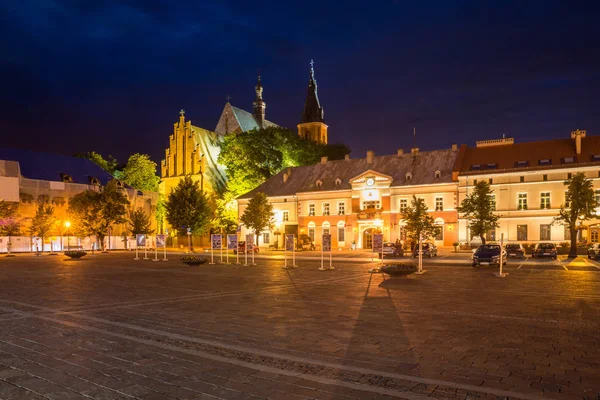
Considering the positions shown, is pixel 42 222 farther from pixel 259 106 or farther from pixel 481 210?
pixel 259 106

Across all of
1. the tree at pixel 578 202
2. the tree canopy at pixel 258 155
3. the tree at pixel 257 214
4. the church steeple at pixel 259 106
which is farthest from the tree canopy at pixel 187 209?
the church steeple at pixel 259 106

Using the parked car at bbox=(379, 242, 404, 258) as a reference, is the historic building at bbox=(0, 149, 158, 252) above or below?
above

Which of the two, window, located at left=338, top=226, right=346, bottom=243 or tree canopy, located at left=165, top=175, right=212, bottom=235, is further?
window, located at left=338, top=226, right=346, bottom=243

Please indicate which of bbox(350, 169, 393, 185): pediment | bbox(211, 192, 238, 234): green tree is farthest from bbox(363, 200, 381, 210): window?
bbox(211, 192, 238, 234): green tree

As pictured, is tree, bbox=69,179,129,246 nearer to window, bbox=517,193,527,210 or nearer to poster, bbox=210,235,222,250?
poster, bbox=210,235,222,250

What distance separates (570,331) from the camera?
1003 centimetres

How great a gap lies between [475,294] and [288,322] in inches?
337

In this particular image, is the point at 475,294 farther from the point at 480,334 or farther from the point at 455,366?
the point at 455,366

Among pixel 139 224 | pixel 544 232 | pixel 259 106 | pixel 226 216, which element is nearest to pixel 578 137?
pixel 544 232

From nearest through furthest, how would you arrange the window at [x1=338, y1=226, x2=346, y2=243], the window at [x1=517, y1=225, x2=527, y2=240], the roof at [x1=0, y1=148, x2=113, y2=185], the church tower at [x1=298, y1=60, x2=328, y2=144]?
the window at [x1=517, y1=225, x2=527, y2=240] → the window at [x1=338, y1=226, x2=346, y2=243] → the roof at [x1=0, y1=148, x2=113, y2=185] → the church tower at [x1=298, y1=60, x2=328, y2=144]

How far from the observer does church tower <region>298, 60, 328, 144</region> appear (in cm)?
10319

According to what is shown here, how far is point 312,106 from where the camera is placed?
345ft

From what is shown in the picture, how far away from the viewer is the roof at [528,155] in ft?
168

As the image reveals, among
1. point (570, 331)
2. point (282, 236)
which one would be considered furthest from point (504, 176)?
point (570, 331)
